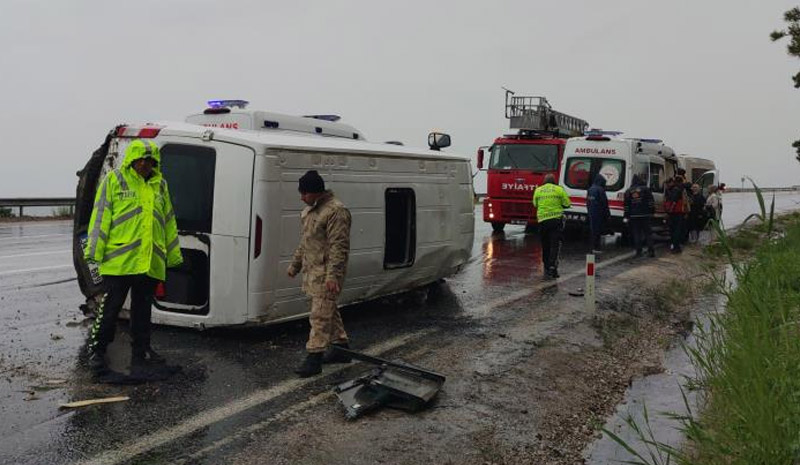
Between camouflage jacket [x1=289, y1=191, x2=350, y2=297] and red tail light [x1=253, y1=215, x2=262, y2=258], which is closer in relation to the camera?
camouflage jacket [x1=289, y1=191, x2=350, y2=297]

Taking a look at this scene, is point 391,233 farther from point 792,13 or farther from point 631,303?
point 792,13

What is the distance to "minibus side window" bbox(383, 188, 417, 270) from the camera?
8.05 m

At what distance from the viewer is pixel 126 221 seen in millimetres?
5309

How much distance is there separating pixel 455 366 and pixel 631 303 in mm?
4459

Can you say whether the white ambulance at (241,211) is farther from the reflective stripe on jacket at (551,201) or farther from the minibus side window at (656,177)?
the minibus side window at (656,177)

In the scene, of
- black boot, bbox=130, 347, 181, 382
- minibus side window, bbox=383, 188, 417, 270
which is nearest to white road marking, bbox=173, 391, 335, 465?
black boot, bbox=130, 347, 181, 382

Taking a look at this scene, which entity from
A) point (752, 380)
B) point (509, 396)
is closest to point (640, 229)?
point (509, 396)

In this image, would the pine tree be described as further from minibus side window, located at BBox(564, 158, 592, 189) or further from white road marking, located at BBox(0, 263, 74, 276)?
white road marking, located at BBox(0, 263, 74, 276)

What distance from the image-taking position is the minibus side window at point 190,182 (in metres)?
6.18

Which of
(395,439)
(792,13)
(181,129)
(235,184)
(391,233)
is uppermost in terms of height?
(792,13)

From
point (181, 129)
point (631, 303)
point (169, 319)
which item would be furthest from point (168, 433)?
point (631, 303)

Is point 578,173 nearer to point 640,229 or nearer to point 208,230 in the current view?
point 640,229

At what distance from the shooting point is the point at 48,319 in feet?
23.5

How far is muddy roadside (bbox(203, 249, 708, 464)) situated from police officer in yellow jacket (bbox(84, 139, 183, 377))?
5.34 ft
